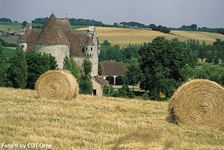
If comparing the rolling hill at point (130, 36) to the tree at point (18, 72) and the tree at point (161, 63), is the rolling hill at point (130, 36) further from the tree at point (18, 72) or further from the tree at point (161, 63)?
the tree at point (18, 72)

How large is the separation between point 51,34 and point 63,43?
219cm

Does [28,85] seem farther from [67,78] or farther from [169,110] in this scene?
[169,110]

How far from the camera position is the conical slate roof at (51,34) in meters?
55.1

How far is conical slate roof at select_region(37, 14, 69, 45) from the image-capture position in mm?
55094

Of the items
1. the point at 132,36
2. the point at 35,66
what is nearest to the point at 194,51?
the point at 132,36

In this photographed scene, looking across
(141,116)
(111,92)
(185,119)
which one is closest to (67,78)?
(141,116)

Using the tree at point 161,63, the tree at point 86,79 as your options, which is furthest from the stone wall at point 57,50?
the tree at point 161,63

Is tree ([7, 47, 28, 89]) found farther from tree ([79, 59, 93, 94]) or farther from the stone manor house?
the stone manor house

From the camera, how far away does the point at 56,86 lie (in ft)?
75.5

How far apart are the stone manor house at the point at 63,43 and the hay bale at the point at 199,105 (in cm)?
4014

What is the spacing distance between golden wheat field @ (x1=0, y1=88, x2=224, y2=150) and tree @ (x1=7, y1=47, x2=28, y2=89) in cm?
2710

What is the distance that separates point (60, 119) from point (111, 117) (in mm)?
2125

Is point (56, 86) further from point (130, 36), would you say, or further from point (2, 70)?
point (130, 36)

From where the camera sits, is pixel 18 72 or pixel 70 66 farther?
pixel 70 66
